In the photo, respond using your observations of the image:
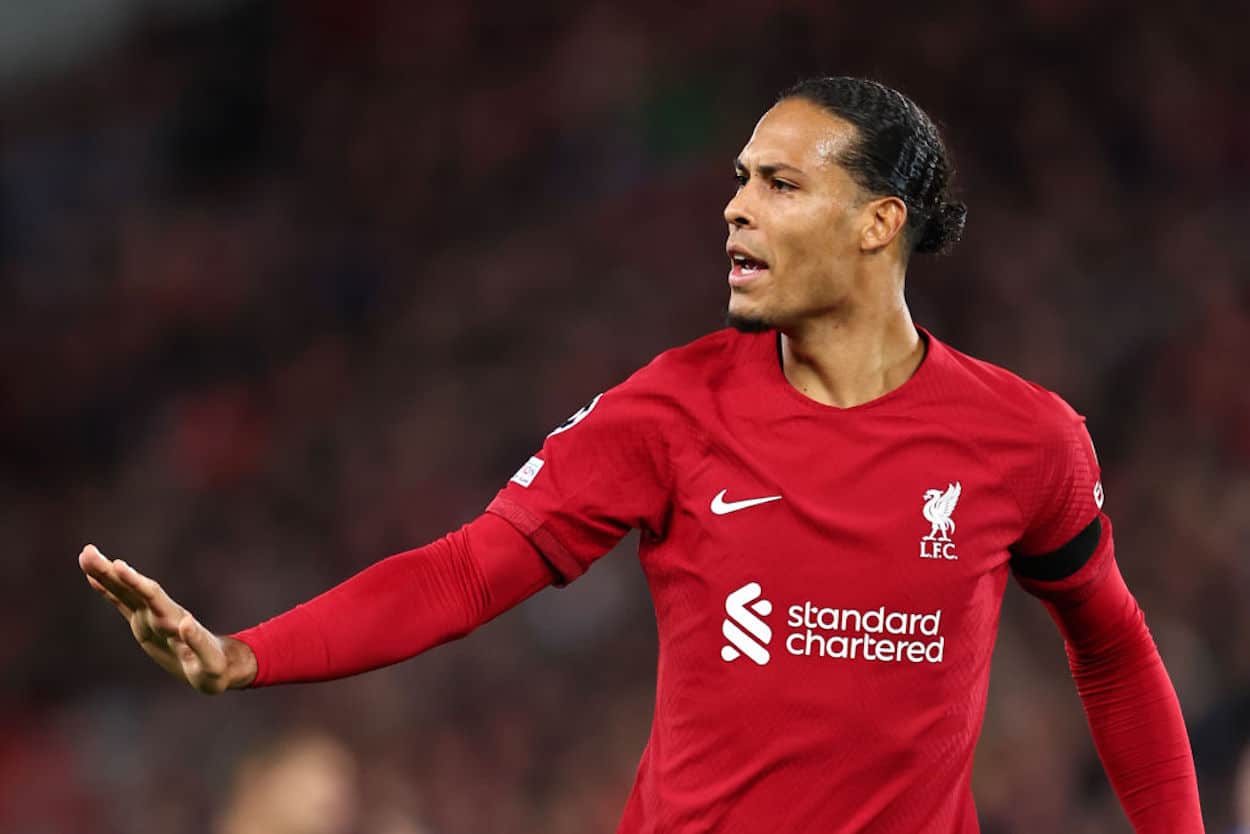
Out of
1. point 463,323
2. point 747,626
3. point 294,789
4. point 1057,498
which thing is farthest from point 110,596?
point 463,323

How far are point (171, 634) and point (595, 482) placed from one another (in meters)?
0.68

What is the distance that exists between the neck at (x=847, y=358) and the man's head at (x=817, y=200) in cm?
3

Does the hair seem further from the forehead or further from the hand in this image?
the hand

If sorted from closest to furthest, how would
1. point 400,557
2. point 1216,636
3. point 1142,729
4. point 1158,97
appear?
point 400,557 → point 1142,729 → point 1216,636 → point 1158,97

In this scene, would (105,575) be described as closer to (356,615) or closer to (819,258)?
(356,615)

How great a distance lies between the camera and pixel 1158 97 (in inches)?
278

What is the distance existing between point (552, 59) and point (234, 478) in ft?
7.63

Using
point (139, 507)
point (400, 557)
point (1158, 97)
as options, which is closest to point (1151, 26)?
point (1158, 97)

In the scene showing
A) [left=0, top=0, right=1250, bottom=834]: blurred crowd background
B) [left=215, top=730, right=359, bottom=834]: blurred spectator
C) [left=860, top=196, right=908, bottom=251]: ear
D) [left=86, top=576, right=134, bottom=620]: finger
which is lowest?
[left=215, top=730, right=359, bottom=834]: blurred spectator

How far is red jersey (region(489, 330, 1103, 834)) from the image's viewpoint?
2.55 meters

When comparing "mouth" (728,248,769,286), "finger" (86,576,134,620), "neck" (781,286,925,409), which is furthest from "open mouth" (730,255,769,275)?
"finger" (86,576,134,620)

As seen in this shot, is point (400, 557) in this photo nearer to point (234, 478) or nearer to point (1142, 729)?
point (1142, 729)

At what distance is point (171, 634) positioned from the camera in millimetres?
2297

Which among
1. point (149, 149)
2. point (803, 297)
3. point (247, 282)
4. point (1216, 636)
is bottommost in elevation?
point (1216, 636)
